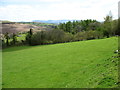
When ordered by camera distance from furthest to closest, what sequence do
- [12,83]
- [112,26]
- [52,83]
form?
[112,26] → [12,83] → [52,83]

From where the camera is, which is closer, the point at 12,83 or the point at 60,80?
the point at 60,80

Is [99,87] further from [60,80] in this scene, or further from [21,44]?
[21,44]

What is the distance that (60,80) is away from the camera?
44.1 ft

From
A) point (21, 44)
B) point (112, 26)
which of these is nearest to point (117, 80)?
point (112, 26)

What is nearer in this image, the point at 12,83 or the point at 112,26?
the point at 12,83

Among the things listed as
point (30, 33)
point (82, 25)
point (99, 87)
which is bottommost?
point (99, 87)

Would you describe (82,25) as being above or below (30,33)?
above

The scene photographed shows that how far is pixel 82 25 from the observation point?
85375 mm

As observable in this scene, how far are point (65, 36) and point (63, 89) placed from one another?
51.9m

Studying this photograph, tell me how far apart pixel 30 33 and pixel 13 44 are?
10.3 meters

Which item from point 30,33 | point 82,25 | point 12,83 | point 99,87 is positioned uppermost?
point 82,25

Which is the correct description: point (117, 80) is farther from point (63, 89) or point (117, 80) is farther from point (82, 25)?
point (82, 25)

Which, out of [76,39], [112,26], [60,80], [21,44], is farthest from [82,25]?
[60,80]

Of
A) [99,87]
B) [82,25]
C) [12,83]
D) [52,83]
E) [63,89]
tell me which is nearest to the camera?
[99,87]
